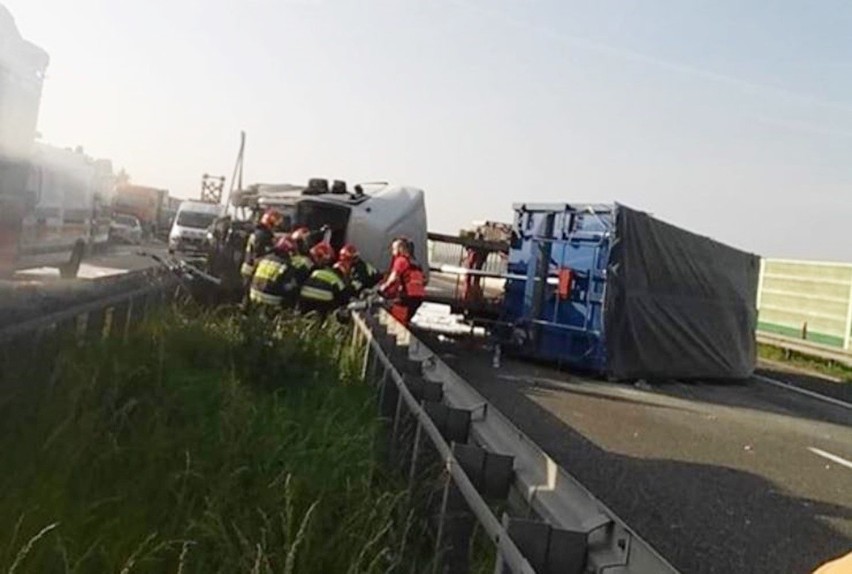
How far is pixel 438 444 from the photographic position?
4168mm

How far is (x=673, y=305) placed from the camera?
51.3 ft

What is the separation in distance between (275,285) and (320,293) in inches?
23.2

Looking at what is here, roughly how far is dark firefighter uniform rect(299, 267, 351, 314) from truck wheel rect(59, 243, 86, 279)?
359 inches

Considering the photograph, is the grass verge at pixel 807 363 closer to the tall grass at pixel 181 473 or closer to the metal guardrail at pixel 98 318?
the metal guardrail at pixel 98 318

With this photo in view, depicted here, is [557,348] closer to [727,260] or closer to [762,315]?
[727,260]

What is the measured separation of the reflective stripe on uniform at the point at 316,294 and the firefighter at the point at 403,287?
1487 millimetres

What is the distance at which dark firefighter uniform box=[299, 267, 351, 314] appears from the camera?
37.8 ft

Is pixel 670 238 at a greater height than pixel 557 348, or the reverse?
pixel 670 238

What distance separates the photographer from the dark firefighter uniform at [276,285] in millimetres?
11289

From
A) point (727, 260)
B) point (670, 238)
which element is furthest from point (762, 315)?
point (670, 238)

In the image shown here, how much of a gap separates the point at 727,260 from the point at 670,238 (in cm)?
255

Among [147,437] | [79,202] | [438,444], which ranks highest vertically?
[79,202]

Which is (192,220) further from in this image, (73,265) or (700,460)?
(700,460)

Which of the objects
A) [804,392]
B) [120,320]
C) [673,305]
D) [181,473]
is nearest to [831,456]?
[673,305]
